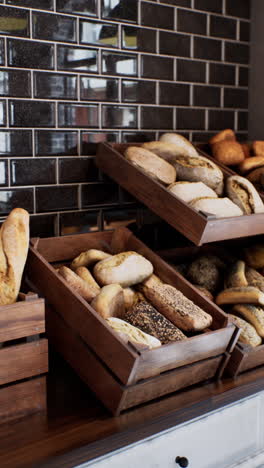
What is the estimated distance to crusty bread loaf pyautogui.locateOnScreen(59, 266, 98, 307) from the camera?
4.71 feet

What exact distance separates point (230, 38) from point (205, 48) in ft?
0.56

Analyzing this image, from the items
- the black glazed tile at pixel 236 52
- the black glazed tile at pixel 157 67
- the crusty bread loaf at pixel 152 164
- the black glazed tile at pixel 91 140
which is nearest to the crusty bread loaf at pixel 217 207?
the crusty bread loaf at pixel 152 164

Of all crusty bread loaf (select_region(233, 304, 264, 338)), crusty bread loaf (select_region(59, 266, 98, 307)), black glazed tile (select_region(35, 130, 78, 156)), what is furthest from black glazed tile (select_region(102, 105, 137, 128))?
crusty bread loaf (select_region(233, 304, 264, 338))

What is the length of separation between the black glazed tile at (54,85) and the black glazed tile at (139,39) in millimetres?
285

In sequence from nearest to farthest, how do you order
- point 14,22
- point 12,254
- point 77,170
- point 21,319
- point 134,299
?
1. point 21,319
2. point 12,254
3. point 134,299
4. point 14,22
5. point 77,170

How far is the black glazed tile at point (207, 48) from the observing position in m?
2.24

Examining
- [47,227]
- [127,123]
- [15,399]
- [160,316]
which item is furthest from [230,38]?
[15,399]

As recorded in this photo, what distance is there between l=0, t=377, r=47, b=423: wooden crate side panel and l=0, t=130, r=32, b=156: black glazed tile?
78cm

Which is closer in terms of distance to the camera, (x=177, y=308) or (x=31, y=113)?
(x=177, y=308)

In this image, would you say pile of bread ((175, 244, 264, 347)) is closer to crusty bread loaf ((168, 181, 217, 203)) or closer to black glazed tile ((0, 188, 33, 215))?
crusty bread loaf ((168, 181, 217, 203))

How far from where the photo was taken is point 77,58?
73.7 inches

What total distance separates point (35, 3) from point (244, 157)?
90cm

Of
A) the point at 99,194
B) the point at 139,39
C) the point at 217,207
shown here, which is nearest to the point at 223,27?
the point at 139,39

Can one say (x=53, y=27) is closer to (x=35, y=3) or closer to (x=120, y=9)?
(x=35, y=3)
